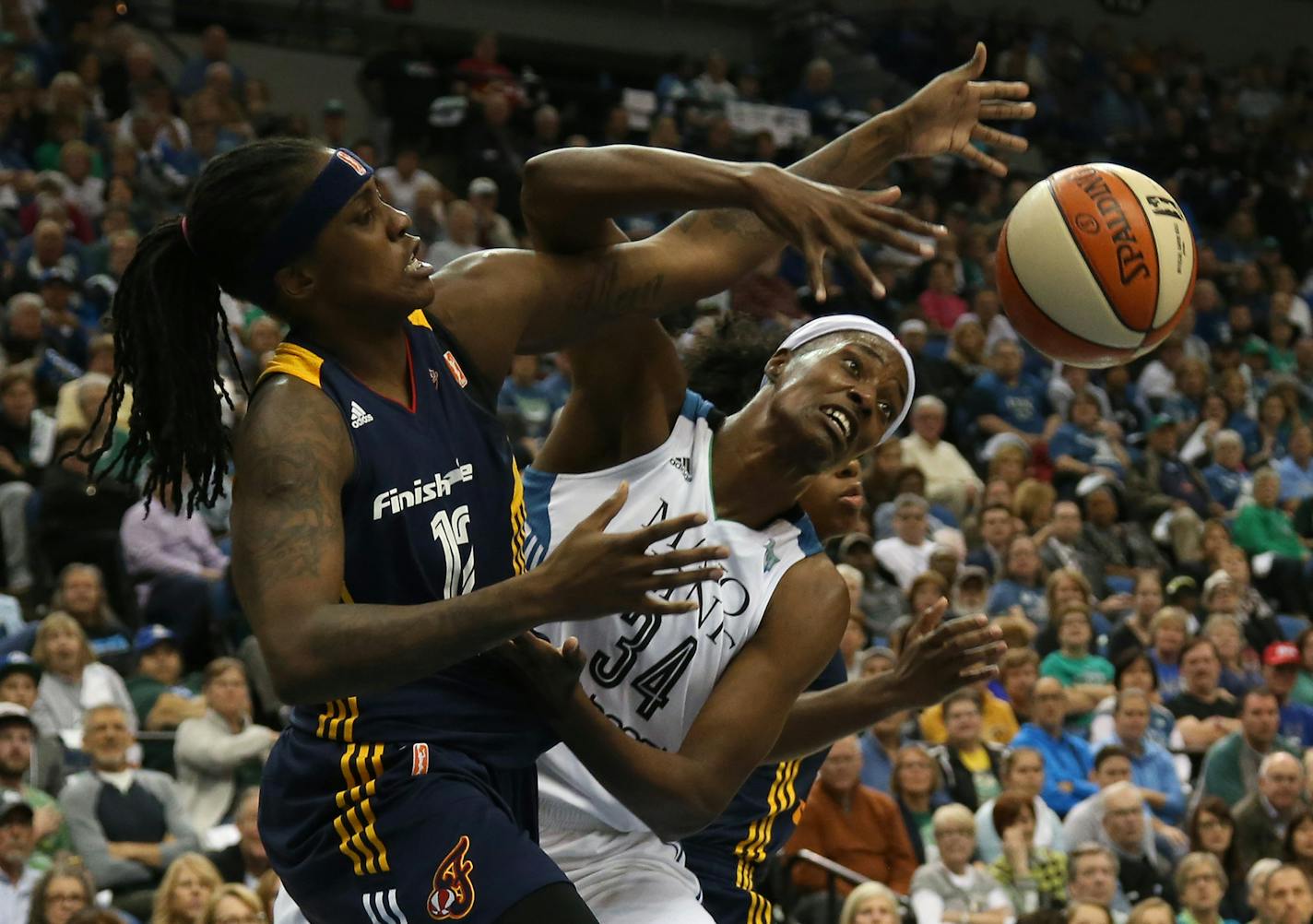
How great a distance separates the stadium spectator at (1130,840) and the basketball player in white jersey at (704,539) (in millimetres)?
5406

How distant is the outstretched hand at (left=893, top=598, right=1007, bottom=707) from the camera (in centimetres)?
426

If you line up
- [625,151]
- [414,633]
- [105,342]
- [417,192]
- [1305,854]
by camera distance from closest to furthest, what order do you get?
[414,633] < [625,151] < [1305,854] < [105,342] < [417,192]

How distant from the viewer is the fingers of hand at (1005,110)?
157 inches

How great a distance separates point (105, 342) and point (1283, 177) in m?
14.5

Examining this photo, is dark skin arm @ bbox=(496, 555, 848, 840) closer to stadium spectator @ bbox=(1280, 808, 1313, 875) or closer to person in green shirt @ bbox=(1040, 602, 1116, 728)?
stadium spectator @ bbox=(1280, 808, 1313, 875)

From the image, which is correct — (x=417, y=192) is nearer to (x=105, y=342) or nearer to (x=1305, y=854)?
(x=105, y=342)

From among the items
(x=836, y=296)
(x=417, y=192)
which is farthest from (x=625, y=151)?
(x=836, y=296)

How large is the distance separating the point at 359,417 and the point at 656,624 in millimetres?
1005

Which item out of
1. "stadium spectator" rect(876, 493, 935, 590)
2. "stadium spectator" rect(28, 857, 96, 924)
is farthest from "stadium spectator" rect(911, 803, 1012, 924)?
"stadium spectator" rect(28, 857, 96, 924)

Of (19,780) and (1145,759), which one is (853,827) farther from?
(19,780)

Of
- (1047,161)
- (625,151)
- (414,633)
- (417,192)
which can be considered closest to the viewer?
(414,633)

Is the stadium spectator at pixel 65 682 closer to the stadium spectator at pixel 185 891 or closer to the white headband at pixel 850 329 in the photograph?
the stadium spectator at pixel 185 891

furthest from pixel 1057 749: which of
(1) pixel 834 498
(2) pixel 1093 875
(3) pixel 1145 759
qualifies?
(1) pixel 834 498

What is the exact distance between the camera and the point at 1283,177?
68.5 ft
